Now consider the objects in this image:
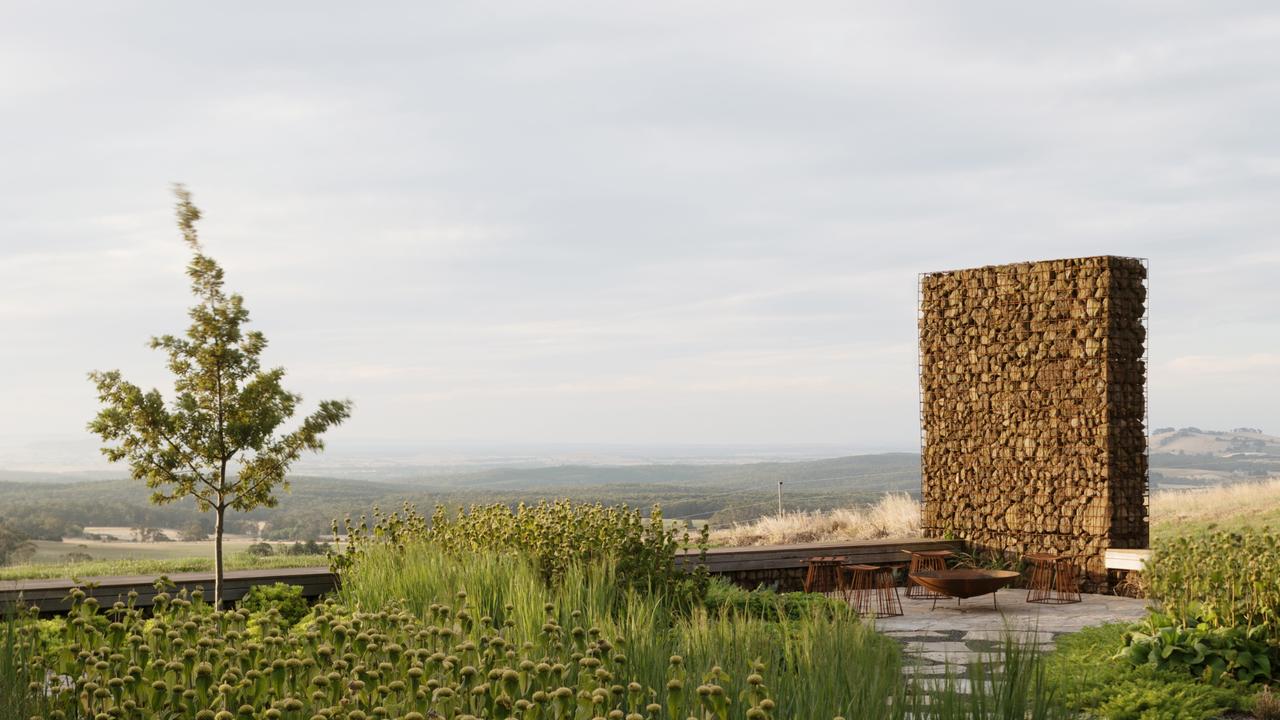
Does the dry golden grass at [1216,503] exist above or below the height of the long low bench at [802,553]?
below

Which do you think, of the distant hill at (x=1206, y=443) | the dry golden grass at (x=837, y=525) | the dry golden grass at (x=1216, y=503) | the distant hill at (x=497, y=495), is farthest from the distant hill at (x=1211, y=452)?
the dry golden grass at (x=837, y=525)

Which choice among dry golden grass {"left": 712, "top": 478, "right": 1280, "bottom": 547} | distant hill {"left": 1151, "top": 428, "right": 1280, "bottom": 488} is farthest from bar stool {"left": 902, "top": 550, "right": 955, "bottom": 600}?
distant hill {"left": 1151, "top": 428, "right": 1280, "bottom": 488}

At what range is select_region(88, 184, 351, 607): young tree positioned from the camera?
30.3 ft

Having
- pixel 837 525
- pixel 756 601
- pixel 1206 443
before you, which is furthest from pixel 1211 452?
pixel 756 601

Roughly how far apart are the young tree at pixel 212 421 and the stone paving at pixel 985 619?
17.0 ft

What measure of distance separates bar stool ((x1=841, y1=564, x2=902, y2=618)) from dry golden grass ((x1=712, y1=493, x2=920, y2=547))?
3.08 m

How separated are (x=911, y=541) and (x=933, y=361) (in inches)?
81.4

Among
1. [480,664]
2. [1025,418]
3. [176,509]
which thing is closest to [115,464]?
[480,664]

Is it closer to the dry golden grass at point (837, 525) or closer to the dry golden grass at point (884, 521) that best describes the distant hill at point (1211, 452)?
the dry golden grass at point (884, 521)

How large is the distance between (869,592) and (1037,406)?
302 centimetres

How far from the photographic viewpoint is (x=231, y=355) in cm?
949

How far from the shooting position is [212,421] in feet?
30.8

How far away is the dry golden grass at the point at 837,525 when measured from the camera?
15.2 m

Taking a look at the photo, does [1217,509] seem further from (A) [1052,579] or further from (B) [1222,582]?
(B) [1222,582]
